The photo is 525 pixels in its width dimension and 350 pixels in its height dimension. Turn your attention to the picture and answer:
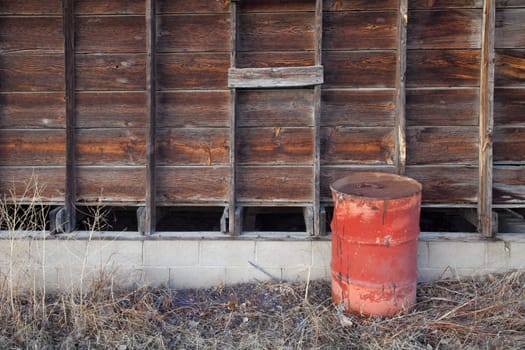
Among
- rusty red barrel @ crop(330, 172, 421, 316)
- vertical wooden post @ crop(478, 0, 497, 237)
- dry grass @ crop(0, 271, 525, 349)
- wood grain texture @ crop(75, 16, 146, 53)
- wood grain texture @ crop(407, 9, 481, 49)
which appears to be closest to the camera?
dry grass @ crop(0, 271, 525, 349)

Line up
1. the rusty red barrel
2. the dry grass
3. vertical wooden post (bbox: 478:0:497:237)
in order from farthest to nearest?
1. vertical wooden post (bbox: 478:0:497:237)
2. the rusty red barrel
3. the dry grass

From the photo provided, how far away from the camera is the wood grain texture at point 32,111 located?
4.22 m

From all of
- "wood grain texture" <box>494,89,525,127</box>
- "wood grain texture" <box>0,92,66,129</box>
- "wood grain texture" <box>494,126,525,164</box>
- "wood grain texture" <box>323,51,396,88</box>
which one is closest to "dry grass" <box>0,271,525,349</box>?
"wood grain texture" <box>494,126,525,164</box>

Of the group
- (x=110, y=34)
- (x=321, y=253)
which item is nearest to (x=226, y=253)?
(x=321, y=253)

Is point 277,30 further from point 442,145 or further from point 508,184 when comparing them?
point 508,184

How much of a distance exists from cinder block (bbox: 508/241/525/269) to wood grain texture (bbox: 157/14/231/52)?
131 inches

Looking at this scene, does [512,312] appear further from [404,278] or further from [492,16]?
[492,16]

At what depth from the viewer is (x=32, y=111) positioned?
4.23m

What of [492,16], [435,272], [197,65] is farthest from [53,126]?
[492,16]

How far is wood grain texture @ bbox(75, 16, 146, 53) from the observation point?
417cm

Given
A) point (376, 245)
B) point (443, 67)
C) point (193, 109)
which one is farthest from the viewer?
point (193, 109)

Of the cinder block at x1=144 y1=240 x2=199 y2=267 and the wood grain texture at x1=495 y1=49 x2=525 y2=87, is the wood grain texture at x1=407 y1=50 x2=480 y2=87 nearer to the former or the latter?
the wood grain texture at x1=495 y1=49 x2=525 y2=87

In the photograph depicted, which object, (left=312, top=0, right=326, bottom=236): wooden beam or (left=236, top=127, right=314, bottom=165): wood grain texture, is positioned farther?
(left=236, top=127, right=314, bottom=165): wood grain texture

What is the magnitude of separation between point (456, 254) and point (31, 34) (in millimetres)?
4645
